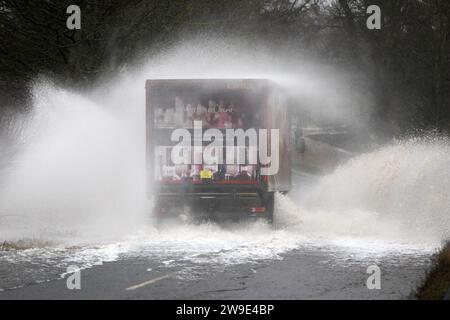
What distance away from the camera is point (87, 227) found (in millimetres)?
19703

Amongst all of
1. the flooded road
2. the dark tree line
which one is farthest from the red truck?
the dark tree line

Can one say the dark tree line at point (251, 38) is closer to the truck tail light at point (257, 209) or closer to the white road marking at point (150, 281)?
the truck tail light at point (257, 209)

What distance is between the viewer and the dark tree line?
2347 cm

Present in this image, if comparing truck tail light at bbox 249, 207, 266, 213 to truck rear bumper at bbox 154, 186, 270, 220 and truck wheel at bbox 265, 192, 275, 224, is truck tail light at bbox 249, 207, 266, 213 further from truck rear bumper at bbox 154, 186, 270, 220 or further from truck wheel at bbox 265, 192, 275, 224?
truck wheel at bbox 265, 192, 275, 224

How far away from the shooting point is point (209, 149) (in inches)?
694

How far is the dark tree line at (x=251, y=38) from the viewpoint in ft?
77.0

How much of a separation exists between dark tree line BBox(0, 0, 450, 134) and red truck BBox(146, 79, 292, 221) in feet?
21.1

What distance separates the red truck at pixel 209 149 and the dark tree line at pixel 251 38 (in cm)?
644

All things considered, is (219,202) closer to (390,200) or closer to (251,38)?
(390,200)

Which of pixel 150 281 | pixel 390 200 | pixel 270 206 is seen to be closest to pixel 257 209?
pixel 270 206

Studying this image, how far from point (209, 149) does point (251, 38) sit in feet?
49.6

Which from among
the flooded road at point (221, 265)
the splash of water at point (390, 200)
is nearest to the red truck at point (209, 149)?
the flooded road at point (221, 265)
